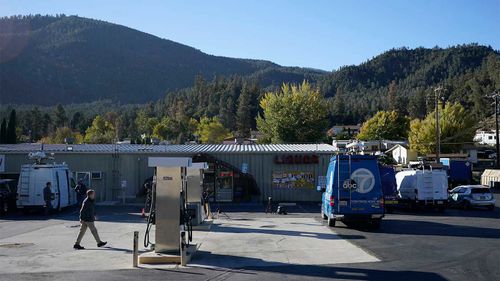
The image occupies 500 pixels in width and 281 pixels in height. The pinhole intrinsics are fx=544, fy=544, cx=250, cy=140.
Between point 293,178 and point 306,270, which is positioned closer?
point 306,270

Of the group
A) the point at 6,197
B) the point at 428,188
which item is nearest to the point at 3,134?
the point at 6,197

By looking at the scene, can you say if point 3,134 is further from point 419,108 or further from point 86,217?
→ point 419,108

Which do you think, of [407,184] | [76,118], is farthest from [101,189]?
[76,118]

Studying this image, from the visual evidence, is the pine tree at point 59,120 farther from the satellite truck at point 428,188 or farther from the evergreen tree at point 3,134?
the satellite truck at point 428,188

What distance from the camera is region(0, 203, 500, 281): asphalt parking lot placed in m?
12.0

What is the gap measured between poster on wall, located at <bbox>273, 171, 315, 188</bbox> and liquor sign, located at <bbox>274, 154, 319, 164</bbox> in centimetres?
76

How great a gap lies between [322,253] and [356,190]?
20.1ft

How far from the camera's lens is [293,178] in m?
36.1

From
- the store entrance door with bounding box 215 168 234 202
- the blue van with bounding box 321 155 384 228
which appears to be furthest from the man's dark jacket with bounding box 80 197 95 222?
the store entrance door with bounding box 215 168 234 202

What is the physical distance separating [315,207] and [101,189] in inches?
564

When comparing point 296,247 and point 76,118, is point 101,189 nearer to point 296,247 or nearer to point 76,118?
point 296,247

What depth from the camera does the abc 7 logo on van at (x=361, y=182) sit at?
20562 millimetres

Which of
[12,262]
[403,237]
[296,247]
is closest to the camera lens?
[12,262]

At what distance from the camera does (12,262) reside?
45.0ft
